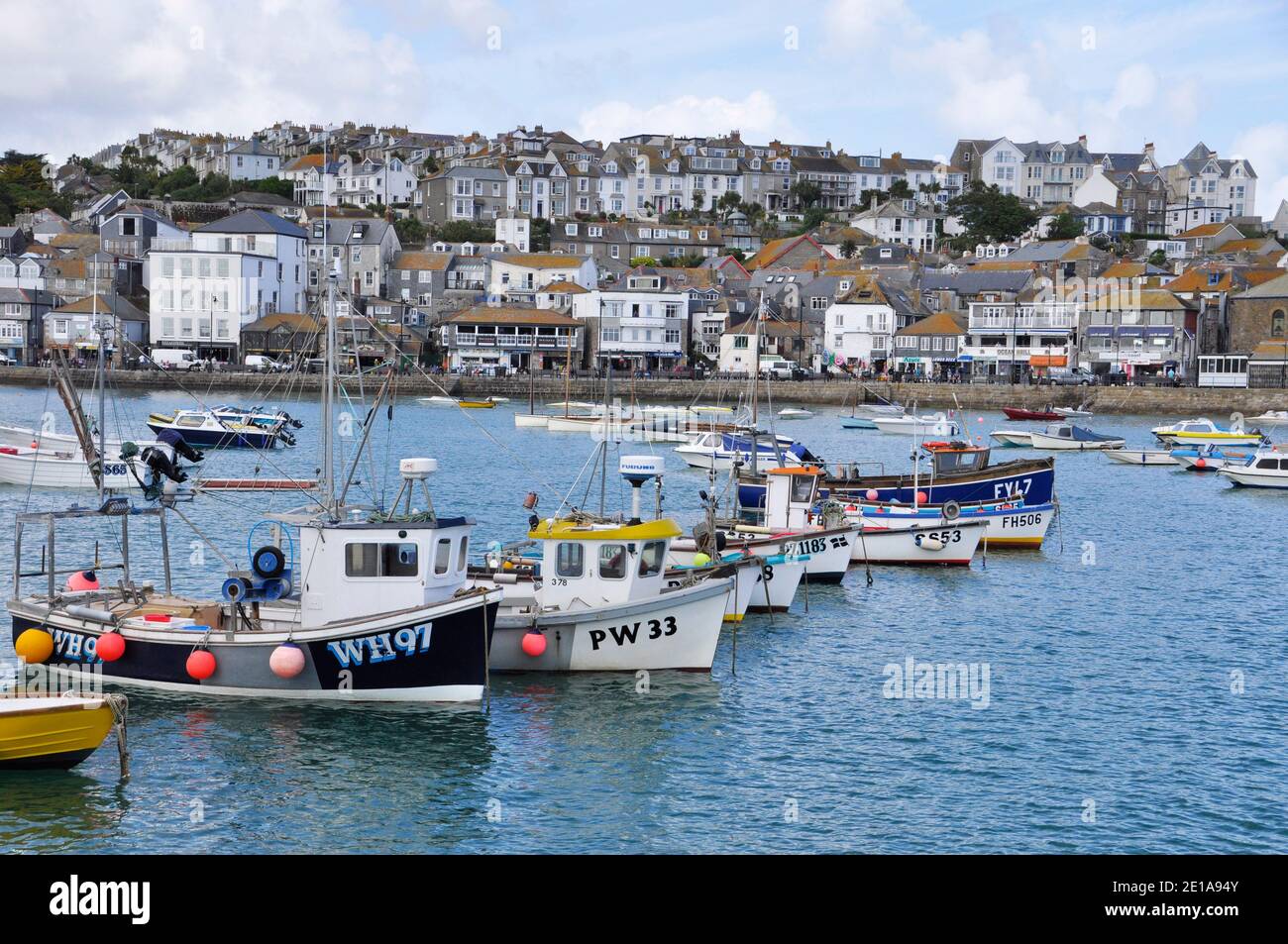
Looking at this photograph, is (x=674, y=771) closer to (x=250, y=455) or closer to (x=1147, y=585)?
(x=1147, y=585)

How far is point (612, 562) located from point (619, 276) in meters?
95.6

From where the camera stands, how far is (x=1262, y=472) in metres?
54.2

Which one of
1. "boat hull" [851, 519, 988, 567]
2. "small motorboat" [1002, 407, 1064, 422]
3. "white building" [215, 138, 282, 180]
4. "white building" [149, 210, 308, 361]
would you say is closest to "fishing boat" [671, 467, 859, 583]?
"boat hull" [851, 519, 988, 567]

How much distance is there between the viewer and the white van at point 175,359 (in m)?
102

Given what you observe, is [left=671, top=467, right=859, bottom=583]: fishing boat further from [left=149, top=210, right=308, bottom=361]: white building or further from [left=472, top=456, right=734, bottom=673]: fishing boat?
[left=149, top=210, right=308, bottom=361]: white building

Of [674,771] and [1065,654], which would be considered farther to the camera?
[1065,654]

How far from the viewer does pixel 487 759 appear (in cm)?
1800

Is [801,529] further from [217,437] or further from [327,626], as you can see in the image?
[217,437]

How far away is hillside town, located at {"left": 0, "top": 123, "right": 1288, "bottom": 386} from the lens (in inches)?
4119

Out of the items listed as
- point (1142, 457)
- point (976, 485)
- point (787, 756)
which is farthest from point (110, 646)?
point (1142, 457)

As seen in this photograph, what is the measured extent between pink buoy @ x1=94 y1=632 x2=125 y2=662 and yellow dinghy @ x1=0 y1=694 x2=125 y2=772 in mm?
2663

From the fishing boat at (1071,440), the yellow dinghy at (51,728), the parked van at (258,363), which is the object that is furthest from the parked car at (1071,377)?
the yellow dinghy at (51,728)
